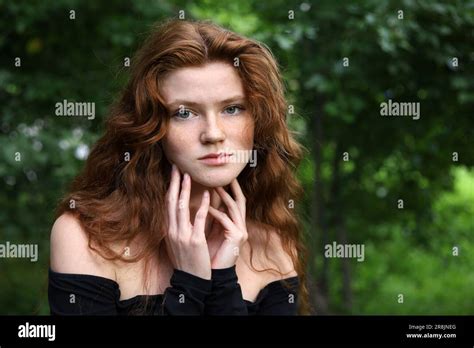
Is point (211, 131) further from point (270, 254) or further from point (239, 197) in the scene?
point (270, 254)

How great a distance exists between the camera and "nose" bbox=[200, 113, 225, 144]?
1.72 m

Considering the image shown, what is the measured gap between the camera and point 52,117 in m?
3.91

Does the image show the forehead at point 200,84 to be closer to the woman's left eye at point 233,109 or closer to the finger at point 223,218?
the woman's left eye at point 233,109

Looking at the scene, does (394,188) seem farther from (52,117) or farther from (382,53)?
(52,117)

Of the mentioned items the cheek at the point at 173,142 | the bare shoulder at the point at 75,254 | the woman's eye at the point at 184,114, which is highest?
the woman's eye at the point at 184,114

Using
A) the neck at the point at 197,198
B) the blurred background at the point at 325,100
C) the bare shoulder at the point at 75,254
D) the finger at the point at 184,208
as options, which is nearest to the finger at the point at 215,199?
the neck at the point at 197,198

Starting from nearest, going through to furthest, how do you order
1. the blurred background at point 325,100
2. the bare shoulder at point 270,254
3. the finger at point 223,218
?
1. the finger at point 223,218
2. the bare shoulder at point 270,254
3. the blurred background at point 325,100

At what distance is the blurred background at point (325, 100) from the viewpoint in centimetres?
358

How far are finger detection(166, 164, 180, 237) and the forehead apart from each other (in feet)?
0.67

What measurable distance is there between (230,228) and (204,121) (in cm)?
29

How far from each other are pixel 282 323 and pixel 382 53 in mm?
2216

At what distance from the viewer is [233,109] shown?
181 cm

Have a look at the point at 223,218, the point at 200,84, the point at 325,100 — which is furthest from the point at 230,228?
the point at 325,100

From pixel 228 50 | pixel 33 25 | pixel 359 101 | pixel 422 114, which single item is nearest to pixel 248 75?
pixel 228 50
